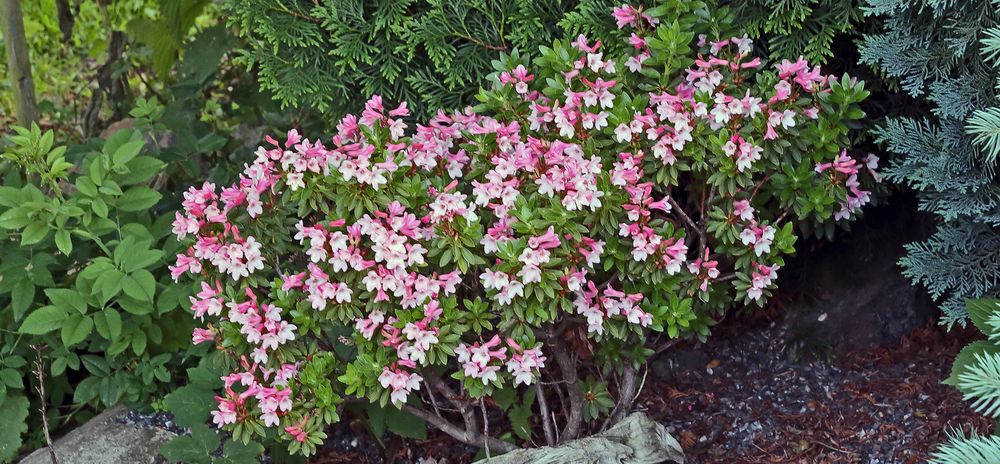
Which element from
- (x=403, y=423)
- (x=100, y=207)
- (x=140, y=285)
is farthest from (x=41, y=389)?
(x=403, y=423)

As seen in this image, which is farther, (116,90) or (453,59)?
(116,90)

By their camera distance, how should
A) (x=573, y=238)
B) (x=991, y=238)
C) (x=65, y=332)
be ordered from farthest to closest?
(x=65, y=332), (x=991, y=238), (x=573, y=238)

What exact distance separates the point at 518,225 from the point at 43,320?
1.55 meters

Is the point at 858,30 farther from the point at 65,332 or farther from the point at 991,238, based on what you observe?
the point at 65,332

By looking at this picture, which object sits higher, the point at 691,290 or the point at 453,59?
the point at 453,59

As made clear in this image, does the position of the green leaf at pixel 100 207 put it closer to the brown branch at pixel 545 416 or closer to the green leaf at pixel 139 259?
the green leaf at pixel 139 259

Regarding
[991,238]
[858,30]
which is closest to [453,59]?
[858,30]

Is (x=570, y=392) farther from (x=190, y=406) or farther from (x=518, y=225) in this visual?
(x=190, y=406)

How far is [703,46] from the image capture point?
9.55ft

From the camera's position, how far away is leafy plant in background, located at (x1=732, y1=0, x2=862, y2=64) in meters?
2.84

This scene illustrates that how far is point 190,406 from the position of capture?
2.94 m

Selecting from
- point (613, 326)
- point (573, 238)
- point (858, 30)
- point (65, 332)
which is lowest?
point (65, 332)

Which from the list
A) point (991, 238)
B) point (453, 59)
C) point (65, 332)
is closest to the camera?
point (991, 238)

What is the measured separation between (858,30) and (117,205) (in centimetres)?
235
